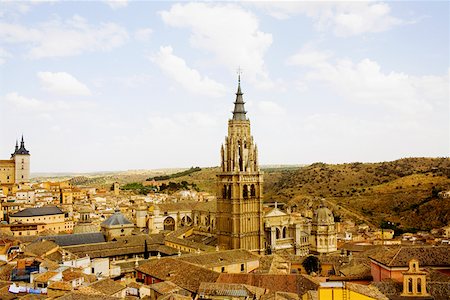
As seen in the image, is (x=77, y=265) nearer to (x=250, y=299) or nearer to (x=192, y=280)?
(x=192, y=280)

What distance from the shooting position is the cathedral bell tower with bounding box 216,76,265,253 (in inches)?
1929

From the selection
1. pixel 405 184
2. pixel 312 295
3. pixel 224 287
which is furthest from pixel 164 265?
pixel 405 184

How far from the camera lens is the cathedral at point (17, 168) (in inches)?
3814

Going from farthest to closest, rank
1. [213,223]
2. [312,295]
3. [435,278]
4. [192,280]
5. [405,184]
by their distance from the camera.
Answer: [405,184]
[213,223]
[192,280]
[435,278]
[312,295]

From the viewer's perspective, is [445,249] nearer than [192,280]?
Yes

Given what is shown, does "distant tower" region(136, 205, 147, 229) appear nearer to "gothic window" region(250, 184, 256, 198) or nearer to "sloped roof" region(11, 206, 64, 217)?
"sloped roof" region(11, 206, 64, 217)

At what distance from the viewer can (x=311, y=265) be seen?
41.5 m

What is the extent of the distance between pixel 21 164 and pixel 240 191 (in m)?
62.3

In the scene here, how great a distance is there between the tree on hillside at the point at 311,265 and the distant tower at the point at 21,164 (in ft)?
231

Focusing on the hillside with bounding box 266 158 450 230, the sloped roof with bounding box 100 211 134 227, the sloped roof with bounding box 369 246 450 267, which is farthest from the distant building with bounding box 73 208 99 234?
the hillside with bounding box 266 158 450 230

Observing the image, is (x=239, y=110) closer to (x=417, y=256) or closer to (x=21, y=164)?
(x=417, y=256)

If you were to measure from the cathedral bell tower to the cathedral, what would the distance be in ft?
193

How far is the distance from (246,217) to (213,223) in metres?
5.79

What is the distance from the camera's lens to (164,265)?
35344 millimetres
